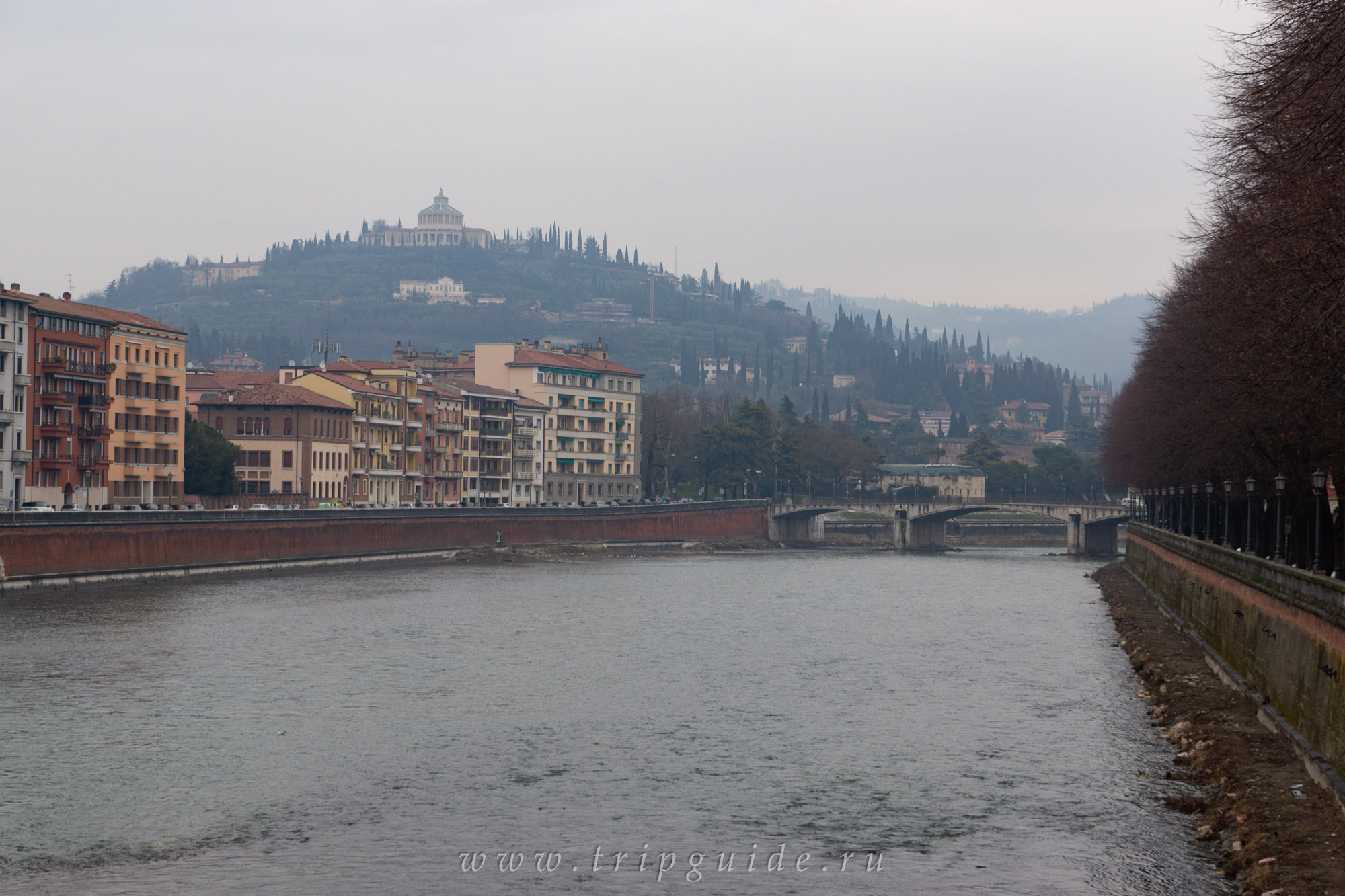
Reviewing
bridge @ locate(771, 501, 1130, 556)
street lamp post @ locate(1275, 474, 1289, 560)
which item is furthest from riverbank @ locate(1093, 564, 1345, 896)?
bridge @ locate(771, 501, 1130, 556)

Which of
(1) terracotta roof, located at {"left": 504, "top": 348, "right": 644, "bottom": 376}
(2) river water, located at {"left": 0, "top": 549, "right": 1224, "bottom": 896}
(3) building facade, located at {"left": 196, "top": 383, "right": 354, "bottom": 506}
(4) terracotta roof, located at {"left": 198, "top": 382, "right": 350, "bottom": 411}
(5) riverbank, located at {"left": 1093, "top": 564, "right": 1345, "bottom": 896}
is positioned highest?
(1) terracotta roof, located at {"left": 504, "top": 348, "right": 644, "bottom": 376}

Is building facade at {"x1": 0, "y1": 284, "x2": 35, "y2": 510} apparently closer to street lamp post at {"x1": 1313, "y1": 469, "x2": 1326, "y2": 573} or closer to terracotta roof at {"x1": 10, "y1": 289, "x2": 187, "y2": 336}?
terracotta roof at {"x1": 10, "y1": 289, "x2": 187, "y2": 336}

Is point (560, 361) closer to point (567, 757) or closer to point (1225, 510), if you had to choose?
point (1225, 510)

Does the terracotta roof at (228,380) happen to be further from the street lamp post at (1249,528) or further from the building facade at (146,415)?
the street lamp post at (1249,528)

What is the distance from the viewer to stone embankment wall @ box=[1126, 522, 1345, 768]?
25922 millimetres

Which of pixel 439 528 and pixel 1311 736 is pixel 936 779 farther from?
pixel 439 528

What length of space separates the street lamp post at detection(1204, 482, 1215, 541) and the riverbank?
17.6 metres

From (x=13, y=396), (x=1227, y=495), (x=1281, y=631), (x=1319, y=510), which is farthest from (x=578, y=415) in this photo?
(x=1281, y=631)

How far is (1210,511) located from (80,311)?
216 feet

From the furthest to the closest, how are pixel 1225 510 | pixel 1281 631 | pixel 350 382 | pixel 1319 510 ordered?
1. pixel 350 382
2. pixel 1225 510
3. pixel 1319 510
4. pixel 1281 631

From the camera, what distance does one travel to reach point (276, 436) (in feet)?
393

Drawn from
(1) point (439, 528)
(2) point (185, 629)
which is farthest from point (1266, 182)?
(1) point (439, 528)

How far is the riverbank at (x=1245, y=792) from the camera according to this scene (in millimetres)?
22156

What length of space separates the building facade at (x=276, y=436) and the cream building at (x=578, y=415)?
41774 millimetres
